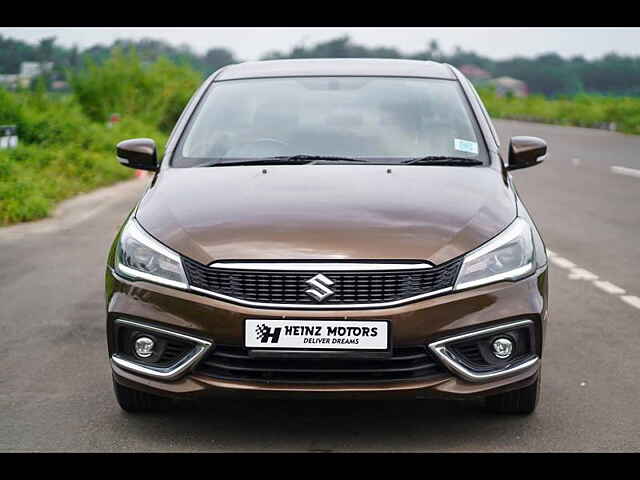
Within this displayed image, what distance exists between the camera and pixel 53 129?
2022 cm

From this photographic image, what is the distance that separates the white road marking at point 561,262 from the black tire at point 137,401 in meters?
5.16

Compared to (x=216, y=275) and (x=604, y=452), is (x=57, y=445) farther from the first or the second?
(x=604, y=452)

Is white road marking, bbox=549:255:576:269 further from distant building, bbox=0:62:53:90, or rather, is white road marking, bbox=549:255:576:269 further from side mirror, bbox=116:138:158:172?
distant building, bbox=0:62:53:90

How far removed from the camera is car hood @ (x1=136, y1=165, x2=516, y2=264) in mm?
4609

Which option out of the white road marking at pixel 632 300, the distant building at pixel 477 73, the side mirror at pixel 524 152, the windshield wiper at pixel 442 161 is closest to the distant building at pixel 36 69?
the white road marking at pixel 632 300

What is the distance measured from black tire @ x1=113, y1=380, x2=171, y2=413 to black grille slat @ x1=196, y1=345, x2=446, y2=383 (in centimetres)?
66

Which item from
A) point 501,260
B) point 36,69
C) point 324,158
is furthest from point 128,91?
point 501,260

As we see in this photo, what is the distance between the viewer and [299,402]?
212 inches

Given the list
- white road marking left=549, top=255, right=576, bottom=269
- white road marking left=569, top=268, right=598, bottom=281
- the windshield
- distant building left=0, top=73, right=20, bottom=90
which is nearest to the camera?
the windshield

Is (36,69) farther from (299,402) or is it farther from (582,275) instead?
(299,402)

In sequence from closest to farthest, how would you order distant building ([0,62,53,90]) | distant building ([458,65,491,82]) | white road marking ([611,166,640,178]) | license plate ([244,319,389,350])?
license plate ([244,319,389,350]), white road marking ([611,166,640,178]), distant building ([0,62,53,90]), distant building ([458,65,491,82])

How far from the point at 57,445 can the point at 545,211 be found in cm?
1021

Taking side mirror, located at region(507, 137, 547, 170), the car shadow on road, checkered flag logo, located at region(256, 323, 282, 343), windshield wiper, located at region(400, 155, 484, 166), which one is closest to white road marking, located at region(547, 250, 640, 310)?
side mirror, located at region(507, 137, 547, 170)

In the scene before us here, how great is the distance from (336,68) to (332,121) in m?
0.67
